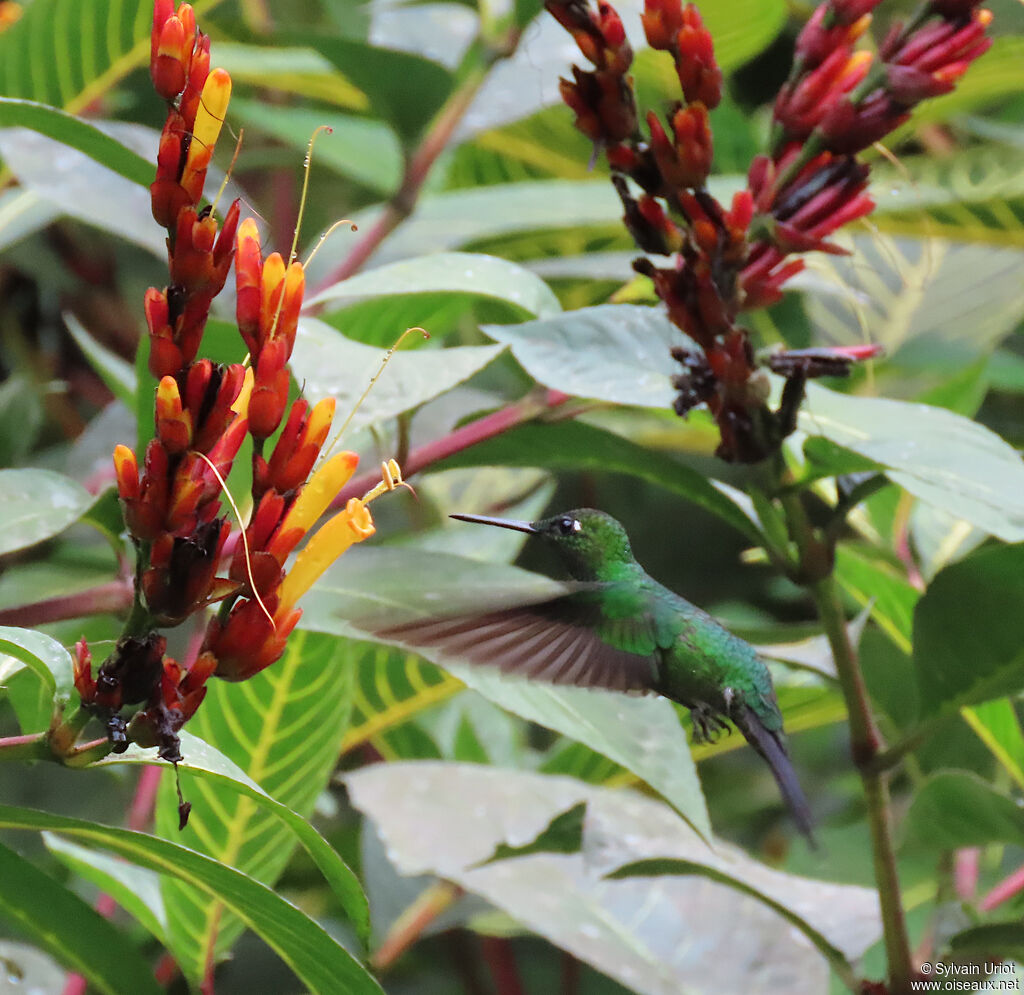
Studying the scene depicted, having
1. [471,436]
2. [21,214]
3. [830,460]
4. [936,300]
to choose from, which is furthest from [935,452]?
[936,300]

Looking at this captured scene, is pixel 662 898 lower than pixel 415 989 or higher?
higher

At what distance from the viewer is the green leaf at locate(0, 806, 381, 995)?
53 cm

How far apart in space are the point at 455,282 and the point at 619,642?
9.4 inches

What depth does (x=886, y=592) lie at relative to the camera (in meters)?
0.97

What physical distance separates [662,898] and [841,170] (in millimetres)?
691

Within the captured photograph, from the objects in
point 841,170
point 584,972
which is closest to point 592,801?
point 584,972

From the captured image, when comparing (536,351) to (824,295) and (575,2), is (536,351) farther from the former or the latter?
(824,295)

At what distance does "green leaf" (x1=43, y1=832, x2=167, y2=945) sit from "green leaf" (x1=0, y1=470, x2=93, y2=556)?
18 cm

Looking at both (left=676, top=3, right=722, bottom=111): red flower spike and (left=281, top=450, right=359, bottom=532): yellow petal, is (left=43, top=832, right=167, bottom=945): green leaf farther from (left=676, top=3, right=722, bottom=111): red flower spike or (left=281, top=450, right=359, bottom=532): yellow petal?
(left=676, top=3, right=722, bottom=111): red flower spike

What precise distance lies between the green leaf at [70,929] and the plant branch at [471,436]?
11.5 inches

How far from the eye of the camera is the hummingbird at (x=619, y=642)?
659 mm

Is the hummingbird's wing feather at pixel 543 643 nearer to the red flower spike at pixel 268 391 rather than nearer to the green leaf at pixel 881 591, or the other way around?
the red flower spike at pixel 268 391

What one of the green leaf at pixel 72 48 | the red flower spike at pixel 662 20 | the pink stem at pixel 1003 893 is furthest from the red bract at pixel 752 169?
the green leaf at pixel 72 48

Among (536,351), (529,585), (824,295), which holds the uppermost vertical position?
(536,351)
